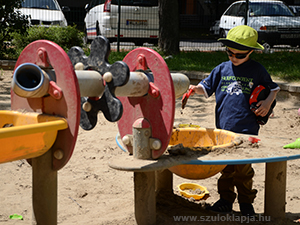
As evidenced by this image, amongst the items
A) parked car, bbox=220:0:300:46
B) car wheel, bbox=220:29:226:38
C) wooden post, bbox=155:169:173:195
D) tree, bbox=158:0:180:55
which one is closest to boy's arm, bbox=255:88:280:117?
wooden post, bbox=155:169:173:195

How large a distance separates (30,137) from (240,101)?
5.77 ft

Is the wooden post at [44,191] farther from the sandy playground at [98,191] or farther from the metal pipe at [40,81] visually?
the sandy playground at [98,191]

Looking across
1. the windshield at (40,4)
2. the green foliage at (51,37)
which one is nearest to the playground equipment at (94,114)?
the green foliage at (51,37)

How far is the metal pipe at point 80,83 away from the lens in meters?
1.92

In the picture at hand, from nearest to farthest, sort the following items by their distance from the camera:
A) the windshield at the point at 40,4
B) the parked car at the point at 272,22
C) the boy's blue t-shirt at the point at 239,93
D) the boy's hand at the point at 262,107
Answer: the boy's hand at the point at 262,107 → the boy's blue t-shirt at the point at 239,93 → the windshield at the point at 40,4 → the parked car at the point at 272,22

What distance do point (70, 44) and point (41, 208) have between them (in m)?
7.58

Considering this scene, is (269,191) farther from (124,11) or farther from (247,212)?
(124,11)

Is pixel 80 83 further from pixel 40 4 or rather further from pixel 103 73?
pixel 40 4

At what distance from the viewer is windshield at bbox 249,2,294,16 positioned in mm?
11750

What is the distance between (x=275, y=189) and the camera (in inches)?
111

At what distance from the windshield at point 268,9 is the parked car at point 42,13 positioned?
5.37m

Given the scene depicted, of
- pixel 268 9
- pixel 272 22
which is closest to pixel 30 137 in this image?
pixel 272 22

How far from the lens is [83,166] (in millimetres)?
4113

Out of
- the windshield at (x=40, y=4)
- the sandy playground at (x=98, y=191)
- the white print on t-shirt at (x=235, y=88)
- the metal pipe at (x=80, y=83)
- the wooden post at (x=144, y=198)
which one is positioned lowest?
the sandy playground at (x=98, y=191)
